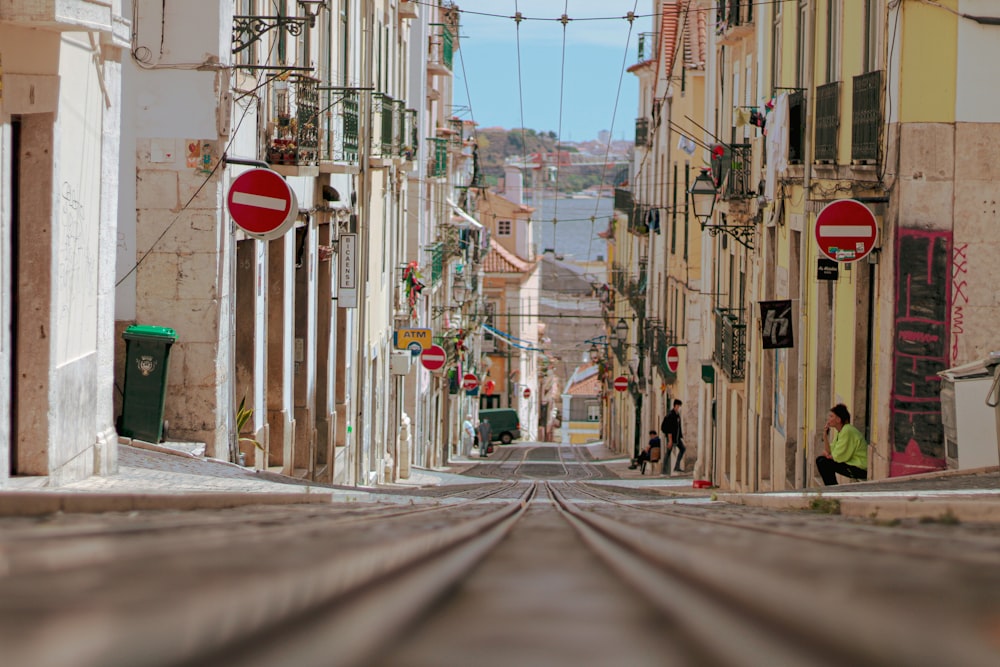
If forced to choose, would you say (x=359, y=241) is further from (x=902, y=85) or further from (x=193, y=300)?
(x=902, y=85)

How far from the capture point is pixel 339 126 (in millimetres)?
17438

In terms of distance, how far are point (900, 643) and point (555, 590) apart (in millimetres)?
820

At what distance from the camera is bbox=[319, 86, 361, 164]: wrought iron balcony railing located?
16297 mm

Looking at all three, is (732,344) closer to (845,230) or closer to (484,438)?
(845,230)

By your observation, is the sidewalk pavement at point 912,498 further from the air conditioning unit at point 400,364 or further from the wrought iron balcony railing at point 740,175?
the air conditioning unit at point 400,364

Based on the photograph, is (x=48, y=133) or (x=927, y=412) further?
(x=927, y=412)

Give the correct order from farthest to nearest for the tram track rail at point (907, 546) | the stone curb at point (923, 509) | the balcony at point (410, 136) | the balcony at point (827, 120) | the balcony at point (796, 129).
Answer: the balcony at point (410, 136) → the balcony at point (796, 129) → the balcony at point (827, 120) → the stone curb at point (923, 509) → the tram track rail at point (907, 546)

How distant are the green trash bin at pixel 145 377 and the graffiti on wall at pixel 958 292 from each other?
6769 mm

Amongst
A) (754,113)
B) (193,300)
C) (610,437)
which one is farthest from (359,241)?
(610,437)

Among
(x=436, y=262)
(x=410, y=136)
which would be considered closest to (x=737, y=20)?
(x=410, y=136)

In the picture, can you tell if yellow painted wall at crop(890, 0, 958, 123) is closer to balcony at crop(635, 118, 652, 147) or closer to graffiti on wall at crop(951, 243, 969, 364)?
graffiti on wall at crop(951, 243, 969, 364)

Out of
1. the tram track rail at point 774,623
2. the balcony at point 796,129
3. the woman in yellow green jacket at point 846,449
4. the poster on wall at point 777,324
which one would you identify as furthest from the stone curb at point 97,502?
the poster on wall at point 777,324

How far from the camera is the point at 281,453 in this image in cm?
1595

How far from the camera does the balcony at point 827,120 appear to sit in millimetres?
13938
